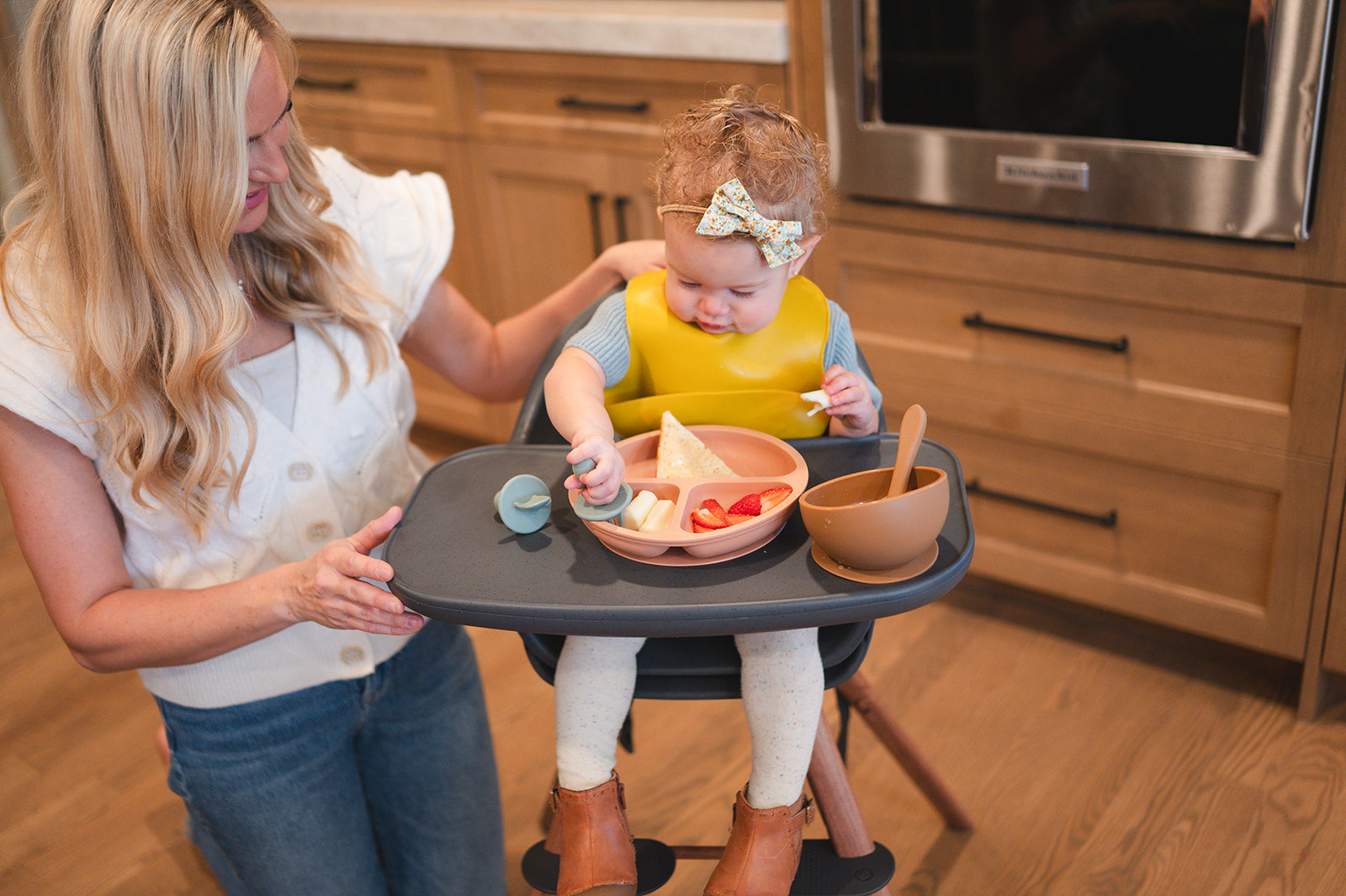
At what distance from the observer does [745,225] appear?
0.91 metres

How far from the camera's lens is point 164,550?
1.11 m

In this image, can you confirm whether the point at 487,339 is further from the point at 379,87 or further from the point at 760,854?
the point at 379,87

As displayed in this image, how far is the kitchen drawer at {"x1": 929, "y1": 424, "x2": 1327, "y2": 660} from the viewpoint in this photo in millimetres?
1651

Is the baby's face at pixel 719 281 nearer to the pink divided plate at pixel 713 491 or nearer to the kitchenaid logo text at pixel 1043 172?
the pink divided plate at pixel 713 491

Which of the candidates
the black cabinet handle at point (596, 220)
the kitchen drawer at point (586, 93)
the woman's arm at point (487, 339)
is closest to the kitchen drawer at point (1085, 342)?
the kitchen drawer at point (586, 93)

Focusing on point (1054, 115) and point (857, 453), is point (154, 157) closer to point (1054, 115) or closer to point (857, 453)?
point (857, 453)

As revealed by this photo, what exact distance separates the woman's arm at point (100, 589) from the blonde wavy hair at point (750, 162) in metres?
0.45

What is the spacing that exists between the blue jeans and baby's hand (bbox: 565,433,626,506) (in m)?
0.50

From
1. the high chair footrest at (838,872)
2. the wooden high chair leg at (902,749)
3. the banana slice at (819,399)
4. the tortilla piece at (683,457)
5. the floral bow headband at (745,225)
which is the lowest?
the wooden high chair leg at (902,749)

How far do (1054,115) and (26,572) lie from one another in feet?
7.30

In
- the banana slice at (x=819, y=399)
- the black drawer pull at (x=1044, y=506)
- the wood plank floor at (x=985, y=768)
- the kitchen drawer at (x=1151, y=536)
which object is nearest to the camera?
the banana slice at (x=819, y=399)

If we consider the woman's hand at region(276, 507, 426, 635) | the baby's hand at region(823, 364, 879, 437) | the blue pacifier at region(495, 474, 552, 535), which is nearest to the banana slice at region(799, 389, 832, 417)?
the baby's hand at region(823, 364, 879, 437)

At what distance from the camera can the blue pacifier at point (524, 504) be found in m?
0.88

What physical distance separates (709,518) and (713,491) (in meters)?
0.05
